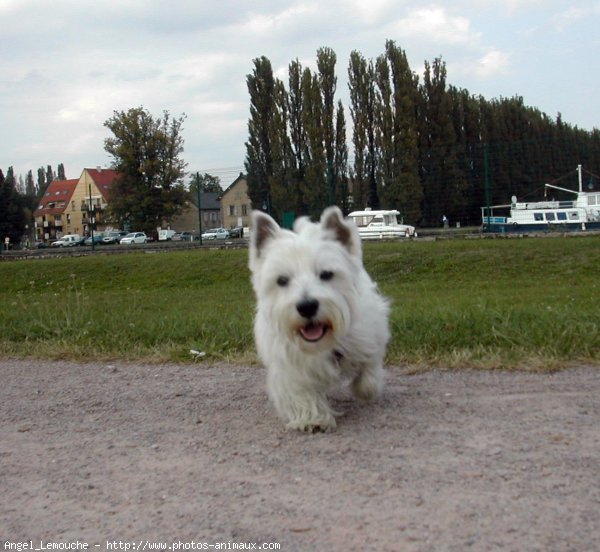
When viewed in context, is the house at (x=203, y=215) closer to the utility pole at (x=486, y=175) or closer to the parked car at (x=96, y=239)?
the parked car at (x=96, y=239)

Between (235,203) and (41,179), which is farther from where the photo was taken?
(41,179)

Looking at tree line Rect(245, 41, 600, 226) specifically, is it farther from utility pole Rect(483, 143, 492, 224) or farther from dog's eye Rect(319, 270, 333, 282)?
dog's eye Rect(319, 270, 333, 282)

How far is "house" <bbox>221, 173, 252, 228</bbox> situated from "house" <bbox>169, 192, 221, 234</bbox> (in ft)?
1.34

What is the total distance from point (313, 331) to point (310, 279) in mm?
320

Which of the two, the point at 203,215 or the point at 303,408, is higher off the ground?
the point at 203,215

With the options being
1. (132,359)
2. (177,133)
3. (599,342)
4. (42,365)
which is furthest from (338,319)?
(177,133)

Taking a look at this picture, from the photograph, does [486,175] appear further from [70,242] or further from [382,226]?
[70,242]

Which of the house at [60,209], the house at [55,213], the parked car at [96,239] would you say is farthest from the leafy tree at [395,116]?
the house at [55,213]

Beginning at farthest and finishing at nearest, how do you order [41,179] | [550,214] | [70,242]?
[41,179] → [70,242] → [550,214]

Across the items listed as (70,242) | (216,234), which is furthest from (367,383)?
(70,242)

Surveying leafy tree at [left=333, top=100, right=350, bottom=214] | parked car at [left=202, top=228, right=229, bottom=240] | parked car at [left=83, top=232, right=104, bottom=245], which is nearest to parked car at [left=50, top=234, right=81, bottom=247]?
parked car at [left=83, top=232, right=104, bottom=245]

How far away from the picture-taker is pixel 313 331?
4598 millimetres

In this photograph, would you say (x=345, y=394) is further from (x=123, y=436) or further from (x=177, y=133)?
(x=177, y=133)

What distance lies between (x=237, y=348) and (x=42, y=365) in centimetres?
199
